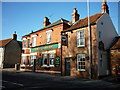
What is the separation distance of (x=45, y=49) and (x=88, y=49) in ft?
27.1

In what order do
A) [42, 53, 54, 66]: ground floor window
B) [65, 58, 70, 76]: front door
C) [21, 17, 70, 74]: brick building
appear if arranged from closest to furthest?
[65, 58, 70, 76]: front door, [21, 17, 70, 74]: brick building, [42, 53, 54, 66]: ground floor window

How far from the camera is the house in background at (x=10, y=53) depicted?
1341 inches

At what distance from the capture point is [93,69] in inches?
627

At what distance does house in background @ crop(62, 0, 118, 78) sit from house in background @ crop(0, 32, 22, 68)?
21.2 m

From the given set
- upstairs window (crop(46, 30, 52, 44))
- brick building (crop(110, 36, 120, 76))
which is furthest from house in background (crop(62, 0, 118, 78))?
upstairs window (crop(46, 30, 52, 44))

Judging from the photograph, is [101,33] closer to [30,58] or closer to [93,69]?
[93,69]

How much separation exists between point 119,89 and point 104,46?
8943 millimetres

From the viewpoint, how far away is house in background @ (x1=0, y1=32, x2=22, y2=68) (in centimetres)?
3406

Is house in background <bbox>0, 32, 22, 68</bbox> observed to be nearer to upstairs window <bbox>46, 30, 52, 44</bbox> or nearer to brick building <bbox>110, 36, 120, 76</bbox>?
upstairs window <bbox>46, 30, 52, 44</bbox>

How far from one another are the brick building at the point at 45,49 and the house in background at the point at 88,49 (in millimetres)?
1320

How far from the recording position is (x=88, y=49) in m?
16.7

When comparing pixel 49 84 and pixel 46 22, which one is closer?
pixel 49 84

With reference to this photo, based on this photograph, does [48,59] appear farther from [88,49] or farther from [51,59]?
[88,49]

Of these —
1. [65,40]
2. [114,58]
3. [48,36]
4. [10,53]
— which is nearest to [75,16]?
[48,36]
